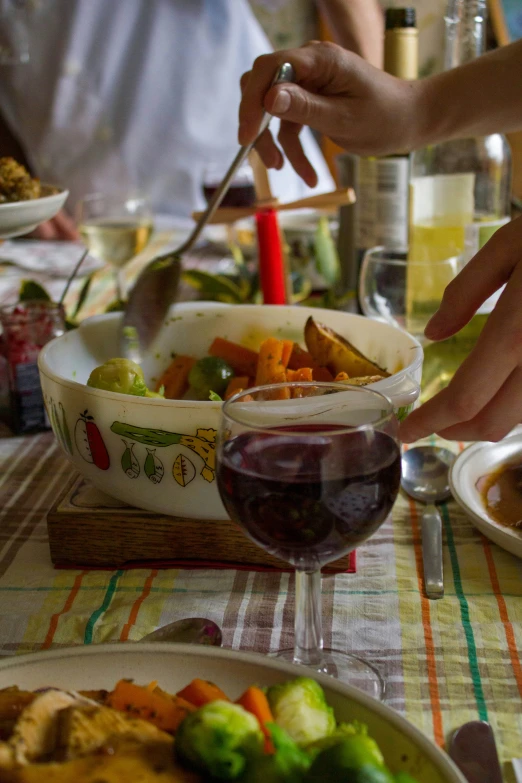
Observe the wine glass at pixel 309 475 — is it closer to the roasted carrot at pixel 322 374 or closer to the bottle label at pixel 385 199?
the roasted carrot at pixel 322 374

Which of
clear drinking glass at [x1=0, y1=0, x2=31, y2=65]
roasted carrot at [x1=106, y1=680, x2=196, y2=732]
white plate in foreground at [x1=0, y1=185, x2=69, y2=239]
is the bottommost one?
roasted carrot at [x1=106, y1=680, x2=196, y2=732]

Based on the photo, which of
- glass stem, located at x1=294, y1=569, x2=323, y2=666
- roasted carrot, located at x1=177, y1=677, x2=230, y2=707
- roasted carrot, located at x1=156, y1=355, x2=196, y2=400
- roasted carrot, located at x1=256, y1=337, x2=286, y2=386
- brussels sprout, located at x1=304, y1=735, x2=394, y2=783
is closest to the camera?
brussels sprout, located at x1=304, y1=735, x2=394, y2=783

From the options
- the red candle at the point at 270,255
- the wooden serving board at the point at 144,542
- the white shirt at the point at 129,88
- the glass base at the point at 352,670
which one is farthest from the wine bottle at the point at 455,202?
the white shirt at the point at 129,88

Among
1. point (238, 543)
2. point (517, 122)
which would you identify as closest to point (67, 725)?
point (238, 543)

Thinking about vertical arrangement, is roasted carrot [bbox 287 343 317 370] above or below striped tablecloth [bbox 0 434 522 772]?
above

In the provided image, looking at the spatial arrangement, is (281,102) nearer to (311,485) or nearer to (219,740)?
(311,485)

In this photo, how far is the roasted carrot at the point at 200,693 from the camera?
1.65ft

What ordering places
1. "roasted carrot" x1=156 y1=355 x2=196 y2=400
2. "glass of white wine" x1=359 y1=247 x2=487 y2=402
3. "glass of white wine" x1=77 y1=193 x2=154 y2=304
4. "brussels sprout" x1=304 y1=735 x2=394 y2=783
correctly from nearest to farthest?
1. "brussels sprout" x1=304 y1=735 x2=394 y2=783
2. "roasted carrot" x1=156 y1=355 x2=196 y2=400
3. "glass of white wine" x1=359 y1=247 x2=487 y2=402
4. "glass of white wine" x1=77 y1=193 x2=154 y2=304

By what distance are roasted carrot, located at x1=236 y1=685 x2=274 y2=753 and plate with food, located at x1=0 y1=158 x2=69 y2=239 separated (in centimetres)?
66

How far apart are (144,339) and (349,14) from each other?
4.42 ft

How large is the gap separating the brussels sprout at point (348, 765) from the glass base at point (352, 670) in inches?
9.0

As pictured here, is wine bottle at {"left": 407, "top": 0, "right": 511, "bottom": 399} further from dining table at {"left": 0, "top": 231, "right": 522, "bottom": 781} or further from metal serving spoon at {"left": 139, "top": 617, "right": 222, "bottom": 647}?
metal serving spoon at {"left": 139, "top": 617, "right": 222, "bottom": 647}

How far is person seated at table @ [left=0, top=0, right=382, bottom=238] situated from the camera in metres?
3.42

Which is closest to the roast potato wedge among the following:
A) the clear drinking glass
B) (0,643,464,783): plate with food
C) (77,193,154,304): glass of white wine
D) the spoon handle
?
the spoon handle
